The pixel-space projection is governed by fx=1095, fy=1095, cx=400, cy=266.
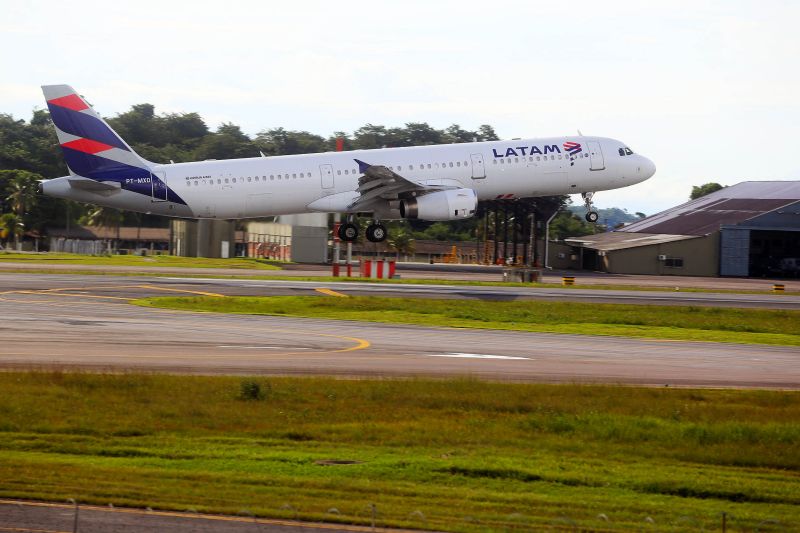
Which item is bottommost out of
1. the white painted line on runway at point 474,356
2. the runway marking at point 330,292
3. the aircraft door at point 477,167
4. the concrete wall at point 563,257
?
the white painted line on runway at point 474,356

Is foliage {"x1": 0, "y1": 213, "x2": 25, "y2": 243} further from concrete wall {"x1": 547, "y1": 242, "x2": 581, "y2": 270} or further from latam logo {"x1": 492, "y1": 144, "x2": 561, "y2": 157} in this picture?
latam logo {"x1": 492, "y1": 144, "x2": 561, "y2": 157}

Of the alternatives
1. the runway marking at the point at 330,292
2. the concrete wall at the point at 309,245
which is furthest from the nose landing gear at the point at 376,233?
the concrete wall at the point at 309,245

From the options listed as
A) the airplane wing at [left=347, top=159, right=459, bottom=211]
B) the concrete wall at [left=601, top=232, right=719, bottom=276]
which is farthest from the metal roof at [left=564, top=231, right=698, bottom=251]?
the airplane wing at [left=347, top=159, right=459, bottom=211]

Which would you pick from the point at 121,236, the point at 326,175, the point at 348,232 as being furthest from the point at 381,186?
the point at 121,236

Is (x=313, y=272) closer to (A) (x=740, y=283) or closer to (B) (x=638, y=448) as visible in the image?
(A) (x=740, y=283)

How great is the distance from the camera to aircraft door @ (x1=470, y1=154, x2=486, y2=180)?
67.4m

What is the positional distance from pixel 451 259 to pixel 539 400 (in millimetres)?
95512

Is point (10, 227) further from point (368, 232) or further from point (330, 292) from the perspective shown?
point (330, 292)

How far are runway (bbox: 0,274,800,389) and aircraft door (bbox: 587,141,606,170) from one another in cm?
3224

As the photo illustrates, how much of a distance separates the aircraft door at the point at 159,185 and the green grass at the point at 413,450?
39389 mm

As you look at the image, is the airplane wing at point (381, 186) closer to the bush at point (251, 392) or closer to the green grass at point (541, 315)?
the green grass at point (541, 315)

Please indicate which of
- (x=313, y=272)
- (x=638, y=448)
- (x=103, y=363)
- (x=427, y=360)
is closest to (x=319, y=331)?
(x=427, y=360)

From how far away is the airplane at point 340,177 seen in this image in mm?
62531

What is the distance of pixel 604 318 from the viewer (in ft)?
148
